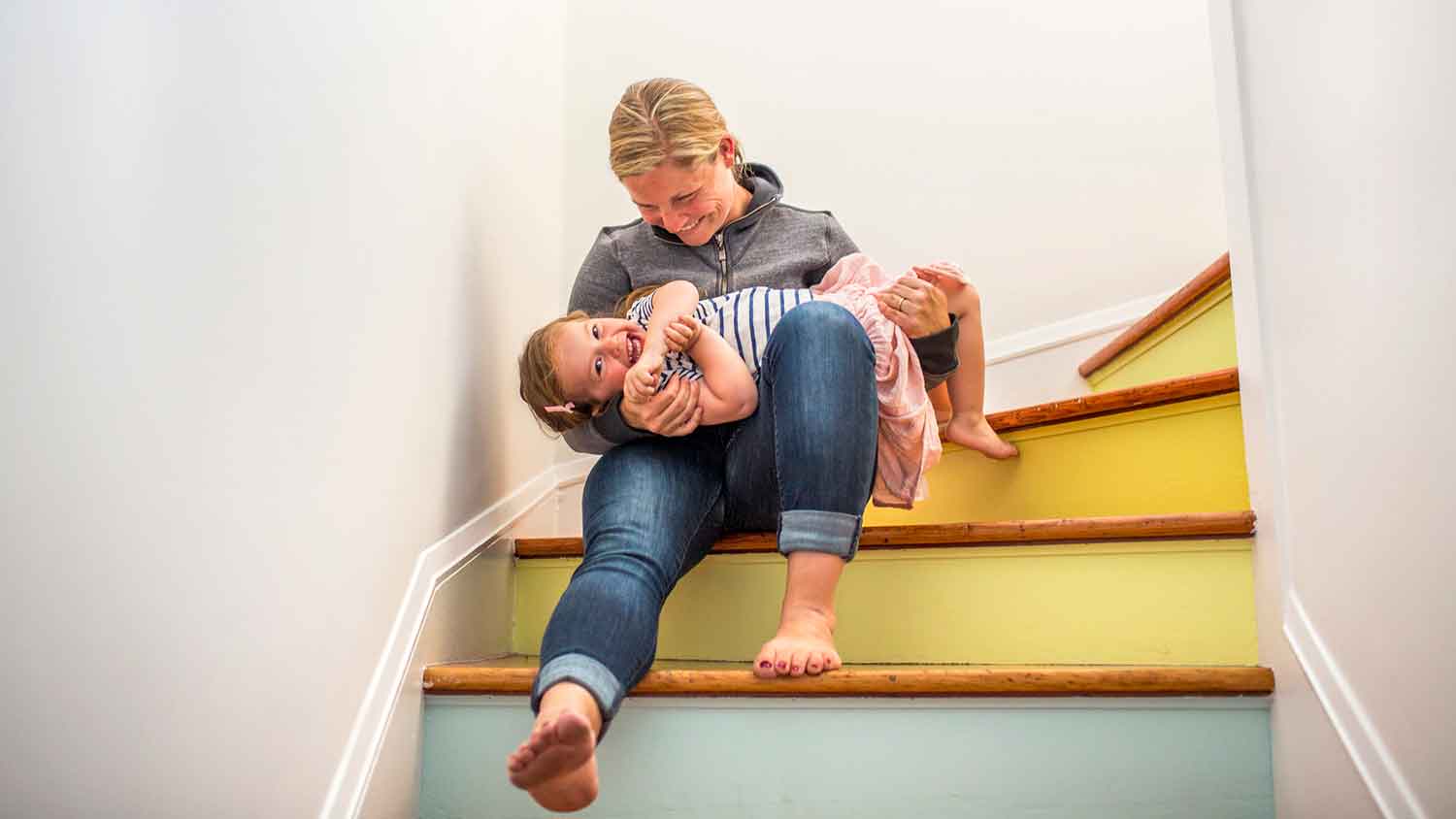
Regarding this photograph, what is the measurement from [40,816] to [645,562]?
62cm

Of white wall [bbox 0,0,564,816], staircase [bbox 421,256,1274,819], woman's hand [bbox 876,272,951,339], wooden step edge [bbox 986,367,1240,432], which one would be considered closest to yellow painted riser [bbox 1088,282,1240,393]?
wooden step edge [bbox 986,367,1240,432]

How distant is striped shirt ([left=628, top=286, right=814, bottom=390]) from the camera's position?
1.36m

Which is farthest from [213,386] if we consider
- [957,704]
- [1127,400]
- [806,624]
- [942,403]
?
[1127,400]

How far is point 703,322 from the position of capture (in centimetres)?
139

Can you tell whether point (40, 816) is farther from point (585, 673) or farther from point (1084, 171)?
point (1084, 171)

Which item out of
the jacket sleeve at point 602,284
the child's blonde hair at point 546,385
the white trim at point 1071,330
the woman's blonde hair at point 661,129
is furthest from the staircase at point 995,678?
the white trim at point 1071,330

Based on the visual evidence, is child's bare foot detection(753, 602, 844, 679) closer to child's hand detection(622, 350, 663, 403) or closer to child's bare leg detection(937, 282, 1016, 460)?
child's hand detection(622, 350, 663, 403)

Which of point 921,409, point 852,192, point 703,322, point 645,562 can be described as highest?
point 852,192

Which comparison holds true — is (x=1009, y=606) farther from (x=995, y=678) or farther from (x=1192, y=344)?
(x=1192, y=344)

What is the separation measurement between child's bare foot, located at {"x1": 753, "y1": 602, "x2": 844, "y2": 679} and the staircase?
0.05 feet

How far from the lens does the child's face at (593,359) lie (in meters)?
1.36

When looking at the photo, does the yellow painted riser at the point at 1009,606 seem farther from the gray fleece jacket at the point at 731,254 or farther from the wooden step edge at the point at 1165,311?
the wooden step edge at the point at 1165,311

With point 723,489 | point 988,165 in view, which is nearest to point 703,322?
point 723,489

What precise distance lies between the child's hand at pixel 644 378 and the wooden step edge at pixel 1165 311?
1.01 metres
